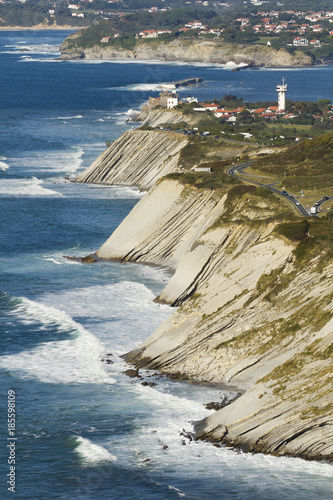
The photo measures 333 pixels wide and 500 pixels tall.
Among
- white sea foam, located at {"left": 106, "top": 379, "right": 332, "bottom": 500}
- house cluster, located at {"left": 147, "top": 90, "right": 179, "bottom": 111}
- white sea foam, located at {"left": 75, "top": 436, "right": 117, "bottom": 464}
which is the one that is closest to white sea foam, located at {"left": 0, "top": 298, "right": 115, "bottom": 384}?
white sea foam, located at {"left": 106, "top": 379, "right": 332, "bottom": 500}

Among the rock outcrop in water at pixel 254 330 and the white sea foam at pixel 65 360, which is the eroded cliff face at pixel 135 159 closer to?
the rock outcrop in water at pixel 254 330

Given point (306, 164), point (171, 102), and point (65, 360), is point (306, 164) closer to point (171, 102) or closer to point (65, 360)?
point (65, 360)

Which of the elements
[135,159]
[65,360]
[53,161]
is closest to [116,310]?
[65,360]

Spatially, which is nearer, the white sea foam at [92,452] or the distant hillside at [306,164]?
the white sea foam at [92,452]

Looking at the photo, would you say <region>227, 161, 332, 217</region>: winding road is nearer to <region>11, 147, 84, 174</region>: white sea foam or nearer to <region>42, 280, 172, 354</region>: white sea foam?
<region>42, 280, 172, 354</region>: white sea foam

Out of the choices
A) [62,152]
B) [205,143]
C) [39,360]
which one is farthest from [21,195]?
[39,360]

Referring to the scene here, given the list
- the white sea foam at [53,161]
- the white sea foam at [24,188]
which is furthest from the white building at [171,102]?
the white sea foam at [24,188]

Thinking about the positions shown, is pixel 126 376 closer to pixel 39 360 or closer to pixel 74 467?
pixel 39 360
